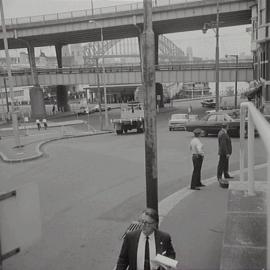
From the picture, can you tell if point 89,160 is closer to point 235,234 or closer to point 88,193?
point 88,193

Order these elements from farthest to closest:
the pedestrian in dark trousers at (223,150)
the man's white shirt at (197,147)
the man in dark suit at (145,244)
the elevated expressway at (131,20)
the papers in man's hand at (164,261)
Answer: the elevated expressway at (131,20) → the pedestrian in dark trousers at (223,150) → the man's white shirt at (197,147) → the man in dark suit at (145,244) → the papers in man's hand at (164,261)

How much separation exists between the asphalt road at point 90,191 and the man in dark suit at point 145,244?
2815 millimetres

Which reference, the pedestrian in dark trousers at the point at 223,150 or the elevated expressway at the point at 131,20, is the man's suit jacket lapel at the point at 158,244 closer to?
the pedestrian in dark trousers at the point at 223,150

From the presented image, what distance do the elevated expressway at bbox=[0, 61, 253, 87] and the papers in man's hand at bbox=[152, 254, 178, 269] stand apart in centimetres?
5189

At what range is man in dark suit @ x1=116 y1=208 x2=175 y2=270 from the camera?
4477 millimetres

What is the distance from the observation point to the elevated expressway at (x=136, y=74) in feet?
190

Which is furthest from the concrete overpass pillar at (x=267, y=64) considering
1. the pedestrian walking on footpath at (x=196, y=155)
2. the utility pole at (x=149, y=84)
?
the utility pole at (x=149, y=84)

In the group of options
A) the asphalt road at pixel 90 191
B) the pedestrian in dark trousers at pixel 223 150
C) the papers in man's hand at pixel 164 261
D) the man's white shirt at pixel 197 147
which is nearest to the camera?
the papers in man's hand at pixel 164 261

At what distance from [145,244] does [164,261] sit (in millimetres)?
310

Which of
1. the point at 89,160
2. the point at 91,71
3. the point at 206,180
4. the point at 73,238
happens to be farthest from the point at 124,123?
the point at 91,71

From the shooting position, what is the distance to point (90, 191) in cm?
1242

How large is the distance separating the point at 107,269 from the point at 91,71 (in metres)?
60.3

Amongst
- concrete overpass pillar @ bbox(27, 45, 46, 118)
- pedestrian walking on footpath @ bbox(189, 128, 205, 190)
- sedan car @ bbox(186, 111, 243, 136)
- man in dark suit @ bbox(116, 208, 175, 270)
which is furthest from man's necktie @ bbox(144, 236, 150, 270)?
concrete overpass pillar @ bbox(27, 45, 46, 118)

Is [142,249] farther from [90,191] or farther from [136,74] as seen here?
[136,74]
